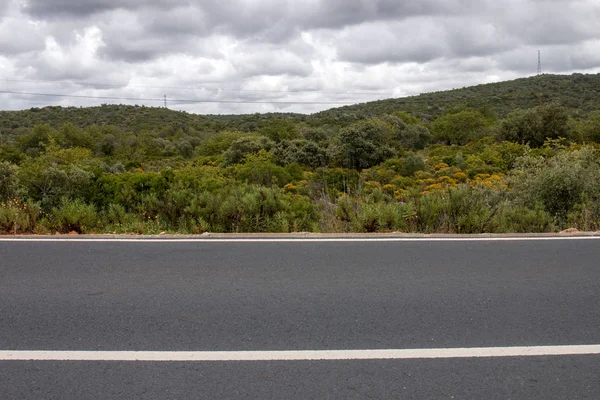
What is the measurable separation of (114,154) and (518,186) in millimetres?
40579

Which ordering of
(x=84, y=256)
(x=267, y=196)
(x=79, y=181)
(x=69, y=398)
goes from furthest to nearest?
(x=79, y=181)
(x=267, y=196)
(x=84, y=256)
(x=69, y=398)

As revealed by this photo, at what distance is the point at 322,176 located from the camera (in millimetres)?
26016

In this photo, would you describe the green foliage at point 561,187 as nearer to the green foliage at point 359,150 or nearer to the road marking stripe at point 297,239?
the road marking stripe at point 297,239

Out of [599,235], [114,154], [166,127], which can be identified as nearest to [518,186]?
[599,235]

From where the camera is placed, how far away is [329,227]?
9.12 m

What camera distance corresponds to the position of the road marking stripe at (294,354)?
4016 mm

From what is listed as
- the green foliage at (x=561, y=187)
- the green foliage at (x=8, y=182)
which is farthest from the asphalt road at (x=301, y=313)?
the green foliage at (x=8, y=182)

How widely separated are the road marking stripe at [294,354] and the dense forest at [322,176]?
475 cm

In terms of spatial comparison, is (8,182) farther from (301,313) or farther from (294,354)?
(294,354)

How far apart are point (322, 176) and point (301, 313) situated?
21.3 meters

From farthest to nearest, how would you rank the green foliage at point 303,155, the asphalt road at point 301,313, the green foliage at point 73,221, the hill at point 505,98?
the hill at point 505,98 < the green foliage at point 303,155 < the green foliage at point 73,221 < the asphalt road at point 301,313

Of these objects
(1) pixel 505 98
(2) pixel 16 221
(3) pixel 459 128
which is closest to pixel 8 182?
(2) pixel 16 221

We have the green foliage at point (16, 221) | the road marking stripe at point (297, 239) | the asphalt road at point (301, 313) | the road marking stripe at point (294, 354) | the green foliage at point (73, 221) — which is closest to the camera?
the asphalt road at point (301, 313)

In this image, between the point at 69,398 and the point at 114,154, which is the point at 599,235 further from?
the point at 114,154
